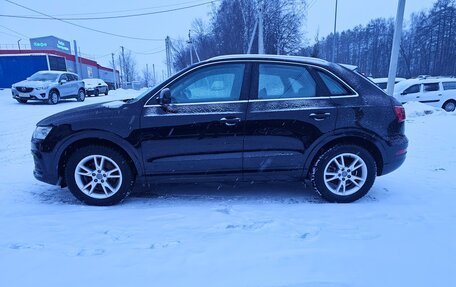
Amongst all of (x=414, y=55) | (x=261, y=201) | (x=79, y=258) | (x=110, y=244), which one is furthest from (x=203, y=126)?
(x=414, y=55)

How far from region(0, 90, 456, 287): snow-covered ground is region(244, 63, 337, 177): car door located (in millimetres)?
511

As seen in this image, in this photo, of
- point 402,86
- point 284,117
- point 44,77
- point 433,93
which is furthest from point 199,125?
point 44,77

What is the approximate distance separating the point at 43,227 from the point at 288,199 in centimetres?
262

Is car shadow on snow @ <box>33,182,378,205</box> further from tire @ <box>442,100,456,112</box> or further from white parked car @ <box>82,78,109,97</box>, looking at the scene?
white parked car @ <box>82,78,109,97</box>

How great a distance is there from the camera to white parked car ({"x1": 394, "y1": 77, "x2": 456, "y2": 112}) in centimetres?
1405

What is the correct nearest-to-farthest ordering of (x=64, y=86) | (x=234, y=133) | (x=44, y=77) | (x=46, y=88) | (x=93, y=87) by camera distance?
(x=234, y=133)
(x=46, y=88)
(x=44, y=77)
(x=64, y=86)
(x=93, y=87)

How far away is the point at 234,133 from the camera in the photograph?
11.5 ft

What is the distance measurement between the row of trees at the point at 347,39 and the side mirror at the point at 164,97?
22026mm

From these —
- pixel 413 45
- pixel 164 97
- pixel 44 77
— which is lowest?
pixel 164 97

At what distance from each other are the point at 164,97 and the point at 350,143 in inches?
84.3

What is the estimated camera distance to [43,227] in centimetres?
309

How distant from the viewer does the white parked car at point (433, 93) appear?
14.1 metres

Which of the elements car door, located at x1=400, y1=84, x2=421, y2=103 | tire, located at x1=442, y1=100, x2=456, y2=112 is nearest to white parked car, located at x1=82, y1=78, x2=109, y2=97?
car door, located at x1=400, y1=84, x2=421, y2=103

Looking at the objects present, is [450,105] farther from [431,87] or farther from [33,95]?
[33,95]
